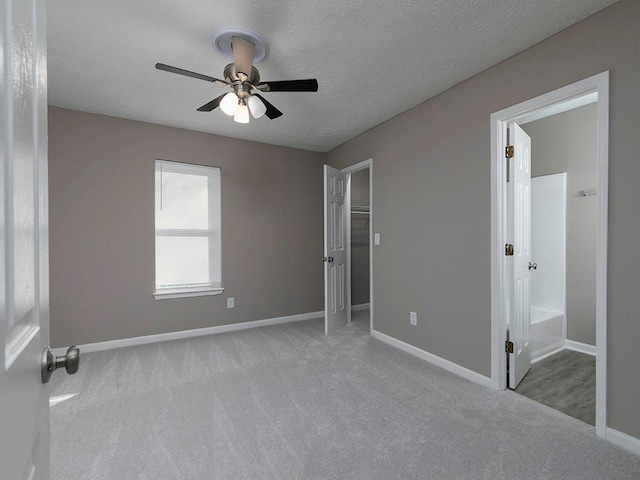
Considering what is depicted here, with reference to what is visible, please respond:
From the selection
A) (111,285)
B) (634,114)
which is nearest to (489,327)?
(634,114)

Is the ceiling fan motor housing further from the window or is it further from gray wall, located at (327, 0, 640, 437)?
the window

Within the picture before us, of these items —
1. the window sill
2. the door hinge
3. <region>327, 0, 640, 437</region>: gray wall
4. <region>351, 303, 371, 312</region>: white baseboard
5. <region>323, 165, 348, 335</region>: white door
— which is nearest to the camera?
<region>327, 0, 640, 437</region>: gray wall

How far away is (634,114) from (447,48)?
1171 millimetres

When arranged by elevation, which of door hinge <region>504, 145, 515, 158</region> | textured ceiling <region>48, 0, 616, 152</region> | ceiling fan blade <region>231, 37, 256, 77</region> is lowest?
door hinge <region>504, 145, 515, 158</region>

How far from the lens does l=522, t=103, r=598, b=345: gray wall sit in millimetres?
3152

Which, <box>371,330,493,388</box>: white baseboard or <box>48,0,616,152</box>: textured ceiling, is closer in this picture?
<box>48,0,616,152</box>: textured ceiling

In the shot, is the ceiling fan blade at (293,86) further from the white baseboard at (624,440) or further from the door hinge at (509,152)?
the white baseboard at (624,440)

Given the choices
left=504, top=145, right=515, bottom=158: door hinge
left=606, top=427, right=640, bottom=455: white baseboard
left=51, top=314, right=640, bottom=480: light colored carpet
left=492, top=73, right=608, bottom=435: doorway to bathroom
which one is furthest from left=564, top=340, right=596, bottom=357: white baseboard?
left=504, top=145, right=515, bottom=158: door hinge

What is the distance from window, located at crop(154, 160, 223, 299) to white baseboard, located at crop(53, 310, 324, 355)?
460 mm

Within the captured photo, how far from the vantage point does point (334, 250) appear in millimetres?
3979

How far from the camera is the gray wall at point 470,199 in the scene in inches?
68.1

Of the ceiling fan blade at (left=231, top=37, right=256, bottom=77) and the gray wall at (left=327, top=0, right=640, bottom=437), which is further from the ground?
the ceiling fan blade at (left=231, top=37, right=256, bottom=77)

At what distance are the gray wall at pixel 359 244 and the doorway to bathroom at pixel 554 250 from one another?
7.89 ft

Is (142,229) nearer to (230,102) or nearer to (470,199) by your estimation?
(230,102)
